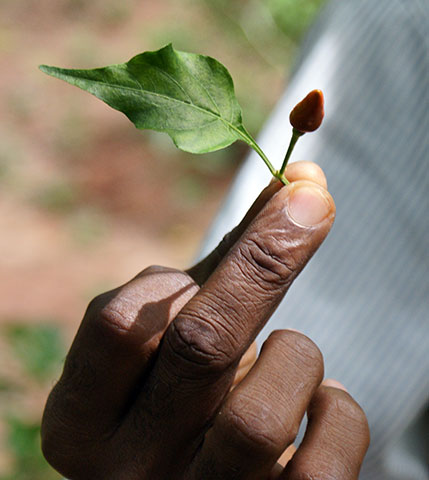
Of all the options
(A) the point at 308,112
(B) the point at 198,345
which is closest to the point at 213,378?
(B) the point at 198,345

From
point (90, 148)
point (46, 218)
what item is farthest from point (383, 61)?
point (90, 148)

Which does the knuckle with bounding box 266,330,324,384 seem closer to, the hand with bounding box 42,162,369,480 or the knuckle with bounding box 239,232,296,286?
the hand with bounding box 42,162,369,480

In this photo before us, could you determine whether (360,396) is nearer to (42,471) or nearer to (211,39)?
(42,471)

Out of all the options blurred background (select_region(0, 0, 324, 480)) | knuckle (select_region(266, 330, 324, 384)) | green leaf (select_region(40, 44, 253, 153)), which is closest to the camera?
green leaf (select_region(40, 44, 253, 153))

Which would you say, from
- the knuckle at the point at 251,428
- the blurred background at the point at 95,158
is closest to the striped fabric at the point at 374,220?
the knuckle at the point at 251,428

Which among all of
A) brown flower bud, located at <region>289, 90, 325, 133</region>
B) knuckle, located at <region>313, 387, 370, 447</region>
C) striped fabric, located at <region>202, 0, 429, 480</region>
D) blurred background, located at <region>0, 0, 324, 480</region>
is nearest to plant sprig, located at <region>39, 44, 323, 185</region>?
brown flower bud, located at <region>289, 90, 325, 133</region>

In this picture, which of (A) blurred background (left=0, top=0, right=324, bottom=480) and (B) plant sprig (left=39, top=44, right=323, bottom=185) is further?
(A) blurred background (left=0, top=0, right=324, bottom=480)
